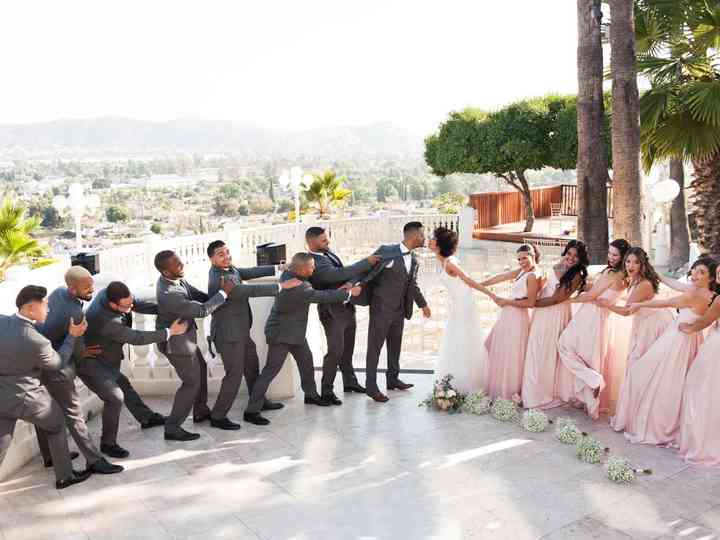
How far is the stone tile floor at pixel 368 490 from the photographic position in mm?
4398

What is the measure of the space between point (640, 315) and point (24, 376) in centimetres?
437

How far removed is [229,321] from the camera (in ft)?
19.4

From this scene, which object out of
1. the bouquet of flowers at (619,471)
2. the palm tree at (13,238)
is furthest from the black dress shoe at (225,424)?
the palm tree at (13,238)

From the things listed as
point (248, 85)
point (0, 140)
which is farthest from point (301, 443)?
point (248, 85)

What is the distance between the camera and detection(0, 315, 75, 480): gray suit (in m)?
4.55

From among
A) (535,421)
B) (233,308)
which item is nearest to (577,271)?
(535,421)

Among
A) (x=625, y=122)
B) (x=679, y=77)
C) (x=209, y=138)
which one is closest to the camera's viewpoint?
(x=625, y=122)

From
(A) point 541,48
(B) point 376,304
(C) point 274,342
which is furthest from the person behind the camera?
(A) point 541,48

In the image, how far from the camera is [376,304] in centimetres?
667

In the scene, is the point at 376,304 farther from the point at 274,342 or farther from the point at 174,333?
the point at 174,333

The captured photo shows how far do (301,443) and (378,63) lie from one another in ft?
261

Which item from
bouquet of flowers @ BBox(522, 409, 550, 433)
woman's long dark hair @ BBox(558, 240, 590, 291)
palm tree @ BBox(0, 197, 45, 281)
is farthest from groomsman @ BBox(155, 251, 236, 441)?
palm tree @ BBox(0, 197, 45, 281)

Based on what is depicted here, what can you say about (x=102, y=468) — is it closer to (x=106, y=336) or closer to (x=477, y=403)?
(x=106, y=336)

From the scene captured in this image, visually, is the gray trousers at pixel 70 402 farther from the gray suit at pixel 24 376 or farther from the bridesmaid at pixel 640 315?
the bridesmaid at pixel 640 315
